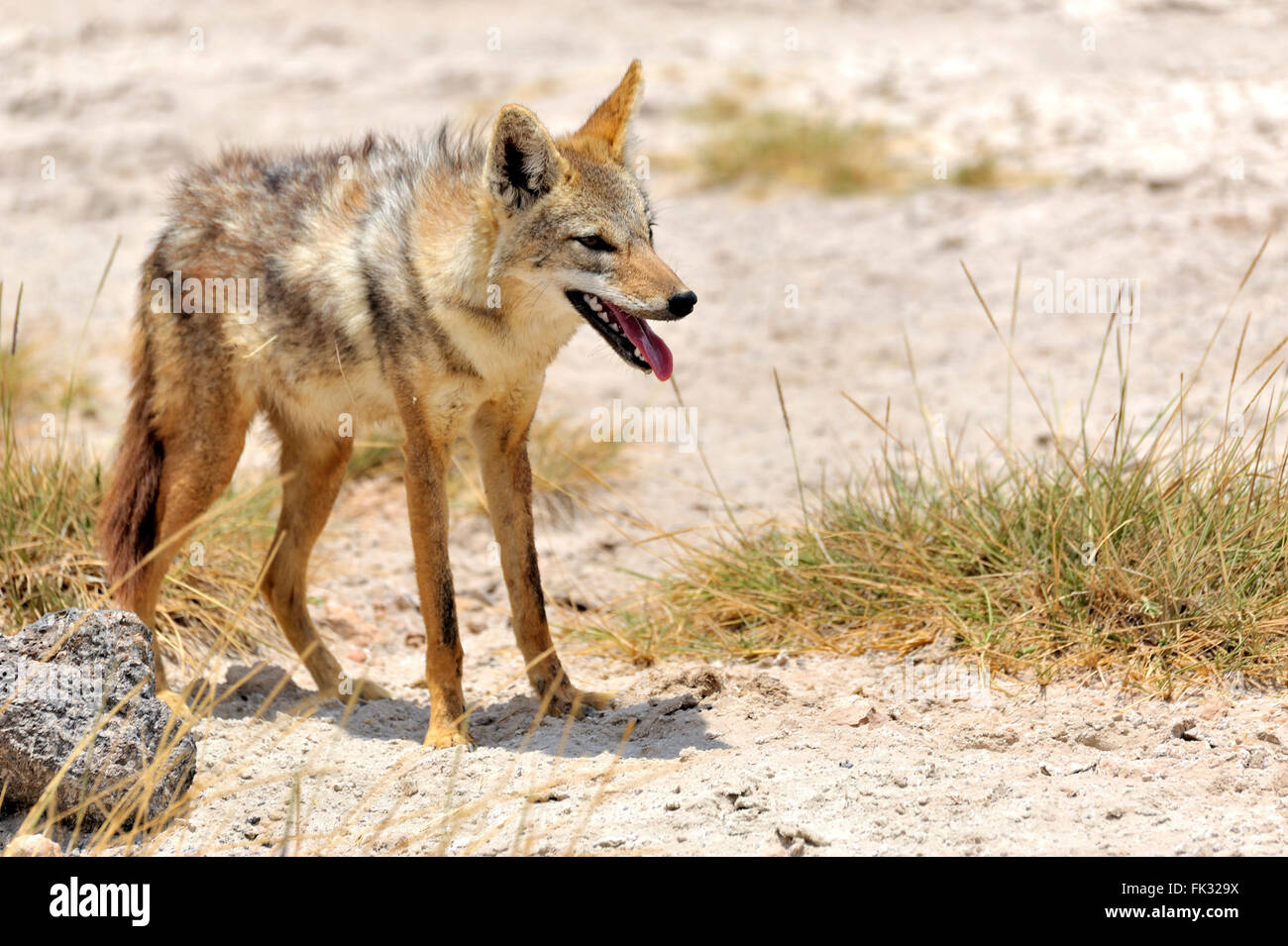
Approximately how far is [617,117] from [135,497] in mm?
2617

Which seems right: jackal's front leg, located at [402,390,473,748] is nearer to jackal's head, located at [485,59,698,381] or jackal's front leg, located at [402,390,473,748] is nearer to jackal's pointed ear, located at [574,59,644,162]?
jackal's head, located at [485,59,698,381]

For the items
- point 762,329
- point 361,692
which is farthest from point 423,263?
point 762,329

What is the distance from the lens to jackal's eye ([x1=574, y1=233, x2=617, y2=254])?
503cm

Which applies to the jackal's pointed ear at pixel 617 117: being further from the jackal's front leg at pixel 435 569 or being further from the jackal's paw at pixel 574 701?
the jackal's paw at pixel 574 701

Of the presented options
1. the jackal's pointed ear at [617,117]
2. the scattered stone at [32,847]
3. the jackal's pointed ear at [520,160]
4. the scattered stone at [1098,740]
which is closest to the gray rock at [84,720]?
the scattered stone at [32,847]

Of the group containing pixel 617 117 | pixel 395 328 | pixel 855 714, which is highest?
→ pixel 617 117

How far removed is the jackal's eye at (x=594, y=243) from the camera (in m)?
5.03

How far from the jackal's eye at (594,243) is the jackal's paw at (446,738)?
6.32ft

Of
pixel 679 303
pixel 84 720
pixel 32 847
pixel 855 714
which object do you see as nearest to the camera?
pixel 32 847

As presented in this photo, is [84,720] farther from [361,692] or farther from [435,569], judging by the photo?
[361,692]

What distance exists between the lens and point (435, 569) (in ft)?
17.8

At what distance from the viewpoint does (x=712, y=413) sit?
367 inches
